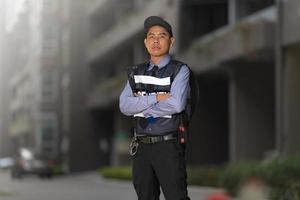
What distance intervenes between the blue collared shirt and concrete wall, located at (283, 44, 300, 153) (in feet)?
48.1

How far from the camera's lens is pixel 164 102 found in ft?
13.7

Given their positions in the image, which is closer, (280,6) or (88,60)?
(280,6)

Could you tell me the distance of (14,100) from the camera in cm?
8375

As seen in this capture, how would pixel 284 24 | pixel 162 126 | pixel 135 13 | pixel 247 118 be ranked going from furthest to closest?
pixel 135 13 → pixel 247 118 → pixel 284 24 → pixel 162 126

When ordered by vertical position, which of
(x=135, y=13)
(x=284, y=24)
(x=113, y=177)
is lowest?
(x=113, y=177)

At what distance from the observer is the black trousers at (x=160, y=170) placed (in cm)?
414

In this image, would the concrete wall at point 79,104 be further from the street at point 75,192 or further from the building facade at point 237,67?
the street at point 75,192

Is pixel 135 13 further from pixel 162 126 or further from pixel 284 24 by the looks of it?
pixel 162 126

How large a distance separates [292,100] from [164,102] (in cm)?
1498

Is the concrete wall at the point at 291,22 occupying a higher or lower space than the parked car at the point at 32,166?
higher

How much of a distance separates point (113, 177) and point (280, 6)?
1107cm

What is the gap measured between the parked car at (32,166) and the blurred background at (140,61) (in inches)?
60.1

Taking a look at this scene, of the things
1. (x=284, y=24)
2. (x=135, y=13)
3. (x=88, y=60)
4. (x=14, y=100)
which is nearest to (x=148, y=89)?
(x=284, y=24)

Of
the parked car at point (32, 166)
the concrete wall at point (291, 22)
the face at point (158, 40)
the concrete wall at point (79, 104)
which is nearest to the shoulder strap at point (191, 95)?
the face at point (158, 40)
